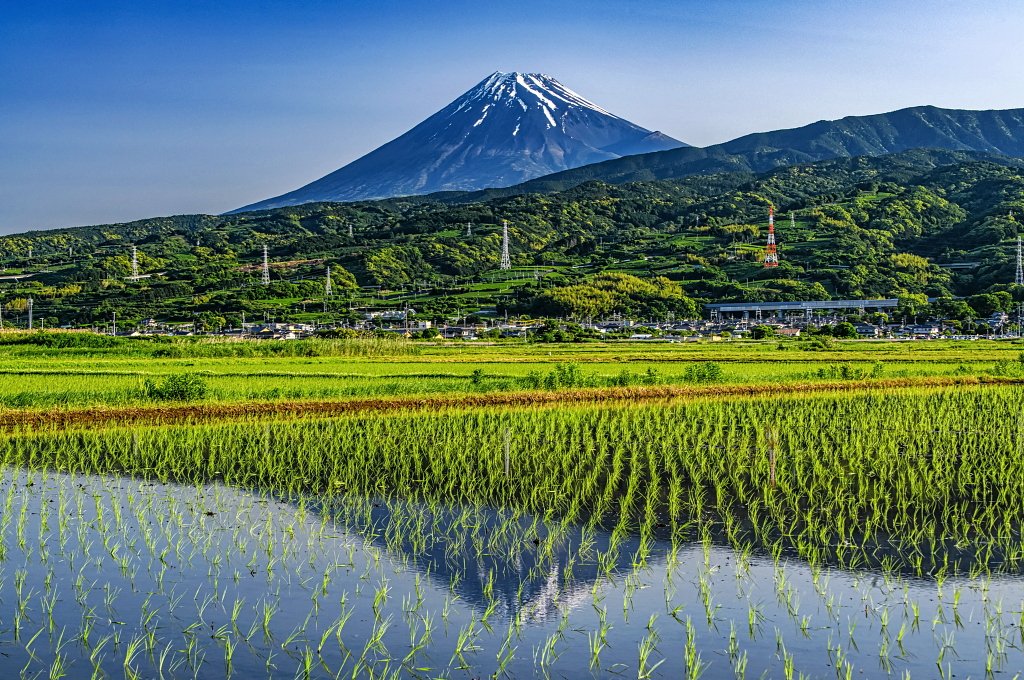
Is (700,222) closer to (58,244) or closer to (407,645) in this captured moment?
(58,244)

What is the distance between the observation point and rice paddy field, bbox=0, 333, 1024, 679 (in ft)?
22.3

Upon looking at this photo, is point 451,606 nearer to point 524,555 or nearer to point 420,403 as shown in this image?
point 524,555

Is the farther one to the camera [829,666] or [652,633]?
[652,633]

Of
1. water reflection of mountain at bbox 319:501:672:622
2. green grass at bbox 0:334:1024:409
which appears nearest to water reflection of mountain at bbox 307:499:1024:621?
water reflection of mountain at bbox 319:501:672:622

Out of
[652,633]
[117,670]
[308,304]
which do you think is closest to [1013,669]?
[652,633]

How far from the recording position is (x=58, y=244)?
191750 millimetres

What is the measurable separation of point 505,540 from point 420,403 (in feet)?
36.8

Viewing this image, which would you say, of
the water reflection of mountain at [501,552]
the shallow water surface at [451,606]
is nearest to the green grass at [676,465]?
the water reflection of mountain at [501,552]

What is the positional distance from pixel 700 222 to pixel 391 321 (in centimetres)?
7390

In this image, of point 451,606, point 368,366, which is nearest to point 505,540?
point 451,606

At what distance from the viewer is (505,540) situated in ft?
31.6

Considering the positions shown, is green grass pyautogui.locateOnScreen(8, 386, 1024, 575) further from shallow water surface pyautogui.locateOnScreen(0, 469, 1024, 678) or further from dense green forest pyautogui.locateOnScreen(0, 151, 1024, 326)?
dense green forest pyautogui.locateOnScreen(0, 151, 1024, 326)

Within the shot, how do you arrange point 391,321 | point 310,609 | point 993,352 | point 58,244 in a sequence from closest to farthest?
point 310,609 → point 993,352 → point 391,321 → point 58,244

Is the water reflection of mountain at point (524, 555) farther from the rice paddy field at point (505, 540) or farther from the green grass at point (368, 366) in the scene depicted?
the green grass at point (368, 366)
